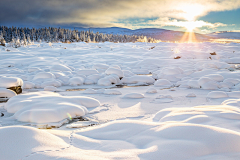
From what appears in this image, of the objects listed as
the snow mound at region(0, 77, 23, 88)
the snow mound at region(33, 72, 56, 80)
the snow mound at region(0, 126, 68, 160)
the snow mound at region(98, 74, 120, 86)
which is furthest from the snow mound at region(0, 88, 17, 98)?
the snow mound at region(0, 126, 68, 160)

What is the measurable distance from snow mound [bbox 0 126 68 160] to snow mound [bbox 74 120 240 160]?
24 centimetres

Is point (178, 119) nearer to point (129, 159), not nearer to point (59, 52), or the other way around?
point (129, 159)

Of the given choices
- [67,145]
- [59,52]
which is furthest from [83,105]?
[59,52]

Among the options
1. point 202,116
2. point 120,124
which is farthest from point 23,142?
point 202,116

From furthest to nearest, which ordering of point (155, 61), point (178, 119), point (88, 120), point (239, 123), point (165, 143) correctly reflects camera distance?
1. point (155, 61)
2. point (88, 120)
3. point (178, 119)
4. point (239, 123)
5. point (165, 143)

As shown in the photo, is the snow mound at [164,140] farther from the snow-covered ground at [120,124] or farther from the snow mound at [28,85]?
the snow mound at [28,85]

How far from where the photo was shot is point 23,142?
125 centimetres

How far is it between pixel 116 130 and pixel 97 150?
406 mm

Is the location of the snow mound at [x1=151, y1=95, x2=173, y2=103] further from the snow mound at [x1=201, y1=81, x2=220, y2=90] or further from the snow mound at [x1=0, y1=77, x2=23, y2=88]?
the snow mound at [x1=0, y1=77, x2=23, y2=88]

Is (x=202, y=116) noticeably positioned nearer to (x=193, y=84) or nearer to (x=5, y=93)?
(x=193, y=84)

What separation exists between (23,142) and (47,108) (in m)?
1.20

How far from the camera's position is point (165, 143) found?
4.30ft

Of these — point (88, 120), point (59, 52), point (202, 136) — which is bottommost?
point (88, 120)

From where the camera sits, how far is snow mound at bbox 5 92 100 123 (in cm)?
224
